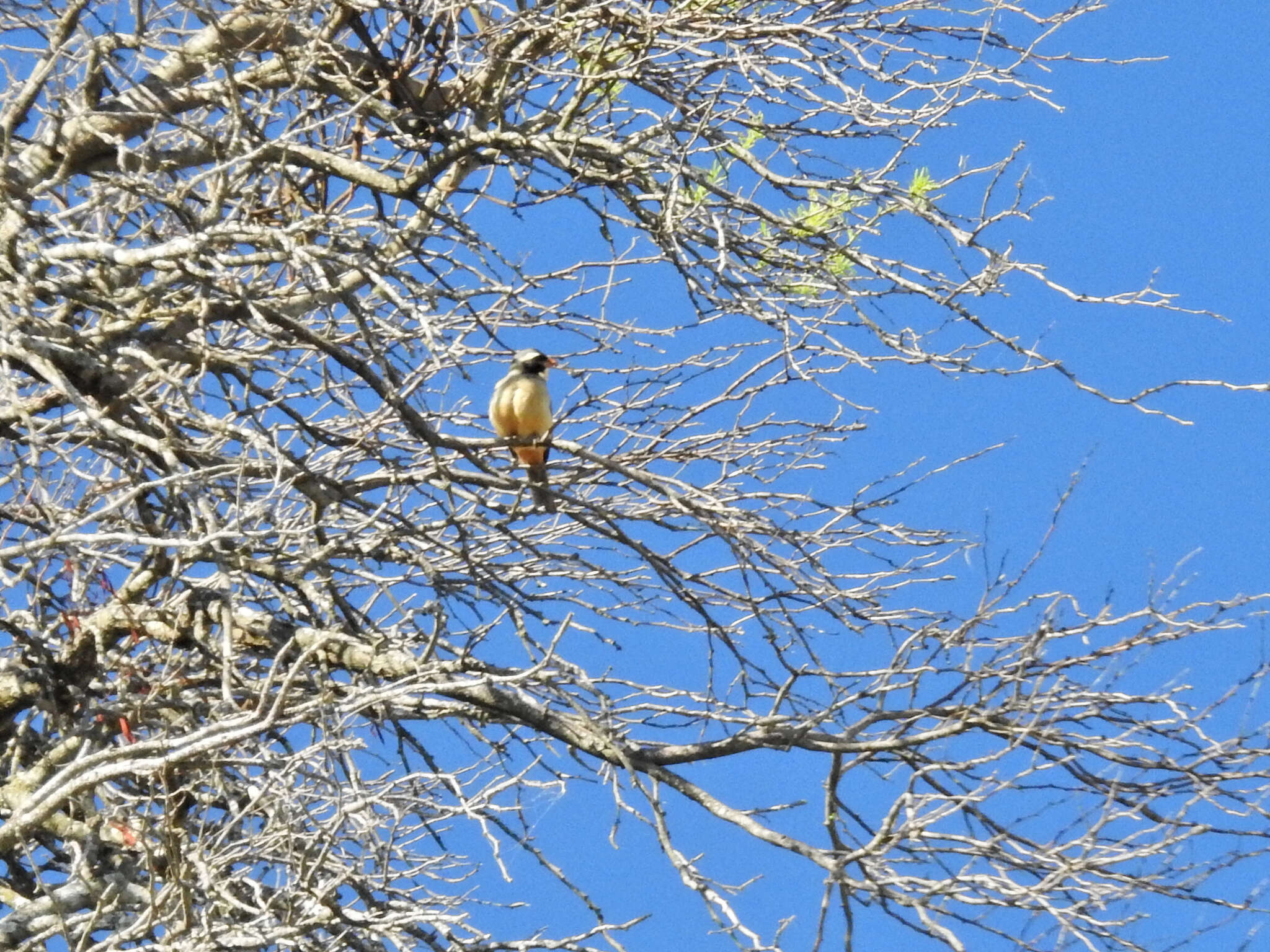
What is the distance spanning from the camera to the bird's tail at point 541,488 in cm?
499

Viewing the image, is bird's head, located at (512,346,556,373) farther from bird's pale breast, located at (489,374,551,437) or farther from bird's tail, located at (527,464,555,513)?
bird's tail, located at (527,464,555,513)

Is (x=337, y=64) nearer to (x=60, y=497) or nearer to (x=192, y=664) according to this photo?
(x=60, y=497)

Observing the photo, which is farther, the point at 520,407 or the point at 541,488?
the point at 520,407

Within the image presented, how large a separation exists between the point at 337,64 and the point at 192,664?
243 centimetres

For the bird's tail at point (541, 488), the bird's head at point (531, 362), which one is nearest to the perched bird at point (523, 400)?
the bird's head at point (531, 362)

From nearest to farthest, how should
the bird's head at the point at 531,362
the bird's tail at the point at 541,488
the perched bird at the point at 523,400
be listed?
the bird's tail at the point at 541,488 < the bird's head at the point at 531,362 < the perched bird at the point at 523,400

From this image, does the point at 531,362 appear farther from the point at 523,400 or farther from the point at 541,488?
the point at 541,488

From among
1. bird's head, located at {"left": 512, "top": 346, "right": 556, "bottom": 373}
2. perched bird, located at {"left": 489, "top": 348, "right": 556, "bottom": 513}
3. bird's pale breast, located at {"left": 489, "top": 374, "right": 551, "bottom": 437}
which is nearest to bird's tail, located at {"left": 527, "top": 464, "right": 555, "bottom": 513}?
bird's head, located at {"left": 512, "top": 346, "right": 556, "bottom": 373}

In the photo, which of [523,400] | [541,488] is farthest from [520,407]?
[541,488]

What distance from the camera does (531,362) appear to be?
7227mm

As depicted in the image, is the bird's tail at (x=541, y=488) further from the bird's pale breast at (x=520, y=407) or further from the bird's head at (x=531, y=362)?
the bird's pale breast at (x=520, y=407)

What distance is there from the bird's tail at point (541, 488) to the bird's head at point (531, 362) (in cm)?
50

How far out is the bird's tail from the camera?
499 cm

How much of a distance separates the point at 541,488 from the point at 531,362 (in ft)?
7.69
